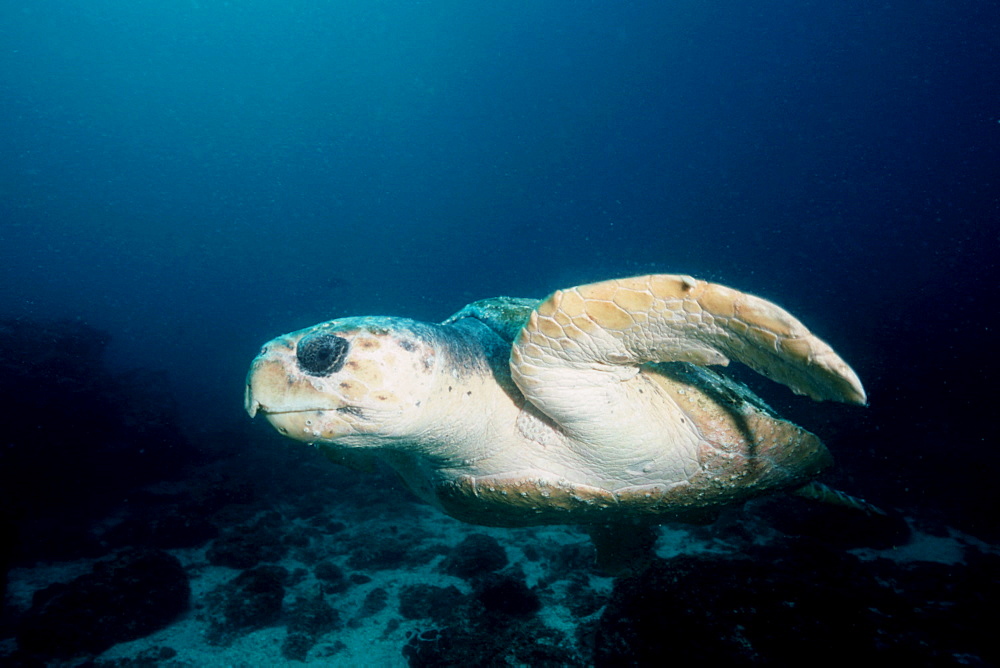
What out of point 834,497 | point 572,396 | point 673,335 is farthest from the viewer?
point 834,497

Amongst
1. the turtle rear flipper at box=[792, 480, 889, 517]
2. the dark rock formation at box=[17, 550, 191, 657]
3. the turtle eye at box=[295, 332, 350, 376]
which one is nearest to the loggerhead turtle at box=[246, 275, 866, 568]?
the turtle eye at box=[295, 332, 350, 376]

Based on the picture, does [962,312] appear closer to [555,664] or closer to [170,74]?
[555,664]

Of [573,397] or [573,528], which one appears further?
[573,528]

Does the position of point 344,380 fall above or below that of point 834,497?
above

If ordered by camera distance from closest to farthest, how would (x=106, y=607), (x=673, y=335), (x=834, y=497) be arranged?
(x=673, y=335) → (x=834, y=497) → (x=106, y=607)

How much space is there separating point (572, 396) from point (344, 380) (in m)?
0.87

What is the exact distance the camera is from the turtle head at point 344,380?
1449mm

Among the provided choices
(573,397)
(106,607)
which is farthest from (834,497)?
(106,607)

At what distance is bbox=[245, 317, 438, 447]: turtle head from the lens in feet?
4.75

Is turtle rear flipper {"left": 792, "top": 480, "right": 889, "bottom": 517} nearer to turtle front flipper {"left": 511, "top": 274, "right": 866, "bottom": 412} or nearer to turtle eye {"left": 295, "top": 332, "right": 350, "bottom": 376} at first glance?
turtle front flipper {"left": 511, "top": 274, "right": 866, "bottom": 412}

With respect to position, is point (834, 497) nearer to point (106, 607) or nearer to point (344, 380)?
point (344, 380)

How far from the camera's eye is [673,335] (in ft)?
4.61

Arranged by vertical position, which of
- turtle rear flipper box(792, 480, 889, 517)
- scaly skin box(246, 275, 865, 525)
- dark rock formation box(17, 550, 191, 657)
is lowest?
dark rock formation box(17, 550, 191, 657)

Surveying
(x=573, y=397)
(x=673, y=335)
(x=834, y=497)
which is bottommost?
(x=834, y=497)
